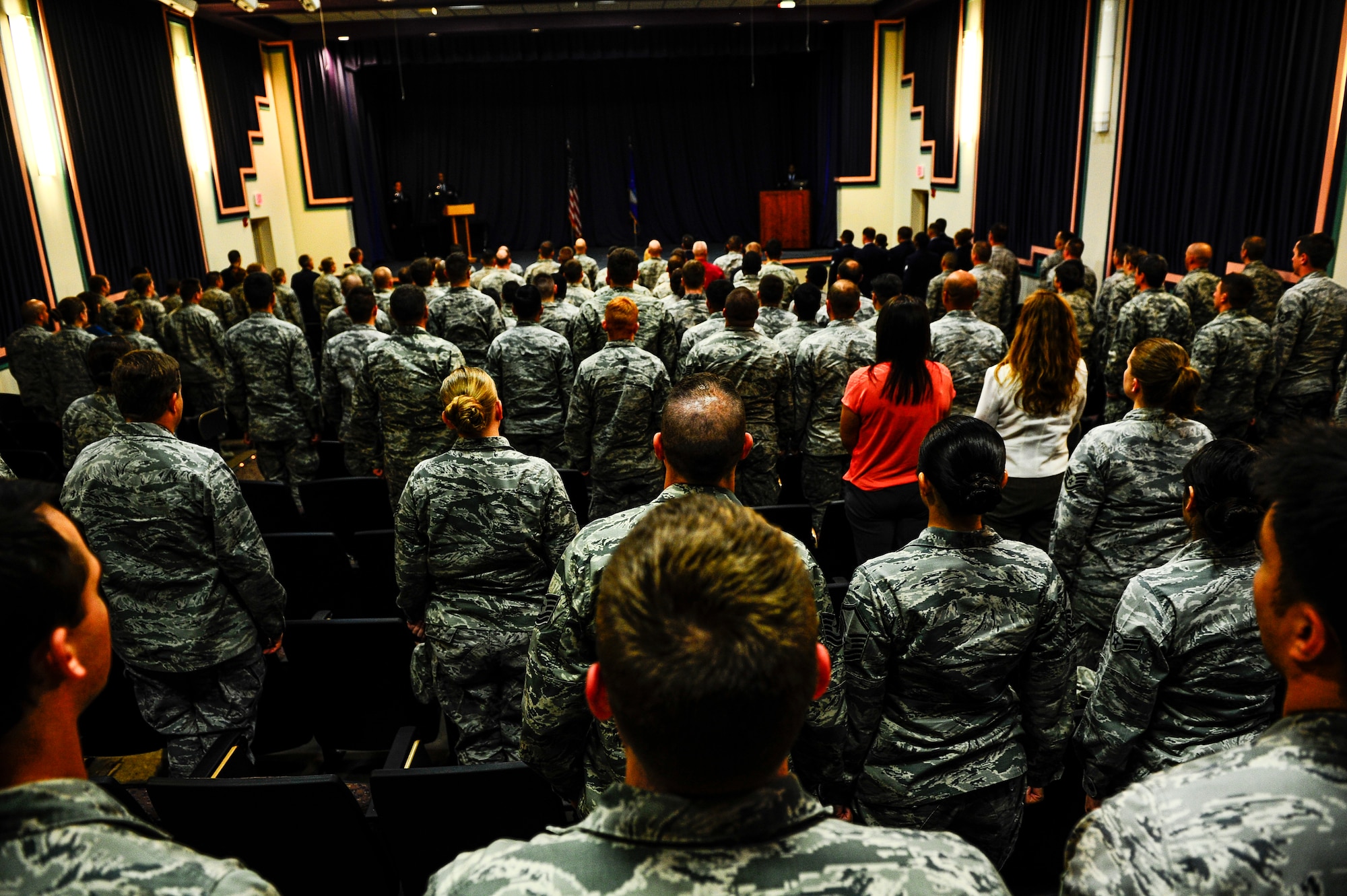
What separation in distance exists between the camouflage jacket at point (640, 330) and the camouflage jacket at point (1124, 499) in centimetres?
306

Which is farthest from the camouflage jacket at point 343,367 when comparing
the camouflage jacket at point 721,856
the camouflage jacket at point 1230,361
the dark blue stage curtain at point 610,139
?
the dark blue stage curtain at point 610,139

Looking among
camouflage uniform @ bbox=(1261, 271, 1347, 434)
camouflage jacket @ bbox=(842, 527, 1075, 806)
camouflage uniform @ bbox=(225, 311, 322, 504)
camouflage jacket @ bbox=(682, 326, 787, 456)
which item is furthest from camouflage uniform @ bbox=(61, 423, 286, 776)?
camouflage uniform @ bbox=(1261, 271, 1347, 434)

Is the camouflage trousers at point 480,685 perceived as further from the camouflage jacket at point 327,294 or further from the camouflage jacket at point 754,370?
the camouflage jacket at point 327,294

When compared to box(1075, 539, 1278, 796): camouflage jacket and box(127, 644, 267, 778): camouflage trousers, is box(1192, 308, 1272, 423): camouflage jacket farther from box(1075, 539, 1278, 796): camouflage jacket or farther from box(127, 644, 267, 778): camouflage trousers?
box(127, 644, 267, 778): camouflage trousers

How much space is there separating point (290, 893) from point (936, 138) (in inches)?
517

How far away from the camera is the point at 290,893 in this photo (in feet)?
6.35

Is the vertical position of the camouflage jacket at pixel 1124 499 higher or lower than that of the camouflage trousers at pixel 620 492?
higher

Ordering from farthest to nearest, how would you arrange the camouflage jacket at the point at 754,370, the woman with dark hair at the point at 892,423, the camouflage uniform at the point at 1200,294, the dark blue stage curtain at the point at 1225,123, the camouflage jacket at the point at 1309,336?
1. the dark blue stage curtain at the point at 1225,123
2. the camouflage uniform at the point at 1200,294
3. the camouflage jacket at the point at 1309,336
4. the camouflage jacket at the point at 754,370
5. the woman with dark hair at the point at 892,423

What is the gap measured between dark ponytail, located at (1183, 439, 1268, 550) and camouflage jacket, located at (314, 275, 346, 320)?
8014 millimetres

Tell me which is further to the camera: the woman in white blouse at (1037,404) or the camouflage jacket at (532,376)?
the camouflage jacket at (532,376)

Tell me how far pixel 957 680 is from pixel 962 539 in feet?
0.91

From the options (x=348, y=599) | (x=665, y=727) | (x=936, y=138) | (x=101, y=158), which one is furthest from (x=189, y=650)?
(x=936, y=138)

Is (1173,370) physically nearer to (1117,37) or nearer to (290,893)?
(290,893)

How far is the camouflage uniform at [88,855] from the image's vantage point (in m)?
0.78
